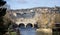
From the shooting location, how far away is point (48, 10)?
836 inches

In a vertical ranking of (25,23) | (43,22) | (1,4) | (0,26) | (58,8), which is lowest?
(25,23)

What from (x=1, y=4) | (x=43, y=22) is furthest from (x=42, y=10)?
(x=1, y=4)

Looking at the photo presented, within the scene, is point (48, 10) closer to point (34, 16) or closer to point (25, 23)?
point (34, 16)

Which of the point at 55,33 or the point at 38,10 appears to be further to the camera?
the point at 38,10

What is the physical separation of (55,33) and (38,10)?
16.0m

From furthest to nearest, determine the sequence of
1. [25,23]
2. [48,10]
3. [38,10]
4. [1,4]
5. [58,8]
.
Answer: [25,23] < [38,10] < [48,10] < [58,8] < [1,4]

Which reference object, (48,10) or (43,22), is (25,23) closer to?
(48,10)

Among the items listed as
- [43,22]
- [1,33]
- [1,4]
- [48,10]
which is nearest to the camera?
[1,33]

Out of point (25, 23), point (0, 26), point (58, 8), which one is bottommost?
point (25, 23)

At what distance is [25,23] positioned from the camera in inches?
1045

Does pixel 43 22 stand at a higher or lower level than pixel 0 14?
lower

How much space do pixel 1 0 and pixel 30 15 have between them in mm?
16394

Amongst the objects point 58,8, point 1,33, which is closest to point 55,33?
point 1,33

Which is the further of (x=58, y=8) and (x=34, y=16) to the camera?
(x=34, y=16)
